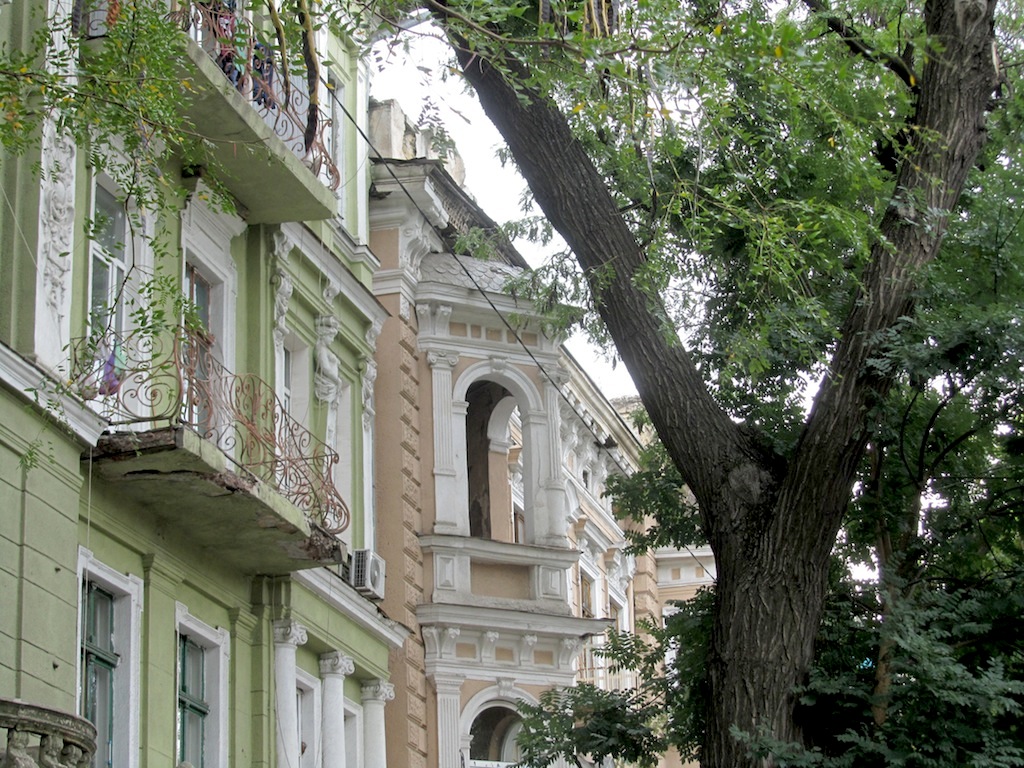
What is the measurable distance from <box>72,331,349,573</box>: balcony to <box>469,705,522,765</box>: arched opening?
14.2ft

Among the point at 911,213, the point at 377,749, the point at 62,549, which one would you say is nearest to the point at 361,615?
the point at 377,749

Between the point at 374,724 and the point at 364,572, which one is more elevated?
the point at 364,572

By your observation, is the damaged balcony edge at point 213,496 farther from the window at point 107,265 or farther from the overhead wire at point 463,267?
the overhead wire at point 463,267

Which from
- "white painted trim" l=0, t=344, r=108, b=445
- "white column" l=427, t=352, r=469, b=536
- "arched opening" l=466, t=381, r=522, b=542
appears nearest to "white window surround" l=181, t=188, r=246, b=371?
"white painted trim" l=0, t=344, r=108, b=445

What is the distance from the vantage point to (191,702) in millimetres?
12992

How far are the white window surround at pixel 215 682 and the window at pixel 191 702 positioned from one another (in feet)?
0.12

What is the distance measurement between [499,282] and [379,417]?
2.59 metres

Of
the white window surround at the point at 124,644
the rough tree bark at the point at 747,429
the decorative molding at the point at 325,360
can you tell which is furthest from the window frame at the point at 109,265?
the decorative molding at the point at 325,360

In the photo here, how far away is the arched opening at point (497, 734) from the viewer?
61.6 ft

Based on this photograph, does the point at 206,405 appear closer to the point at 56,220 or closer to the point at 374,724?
the point at 56,220

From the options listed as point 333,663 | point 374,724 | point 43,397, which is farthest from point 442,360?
point 43,397

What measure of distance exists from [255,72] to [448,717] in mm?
8453

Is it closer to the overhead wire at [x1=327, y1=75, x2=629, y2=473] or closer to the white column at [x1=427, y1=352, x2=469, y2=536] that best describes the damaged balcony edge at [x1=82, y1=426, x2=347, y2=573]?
the white column at [x1=427, y1=352, x2=469, y2=536]

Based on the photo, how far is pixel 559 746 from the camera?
12531 millimetres
